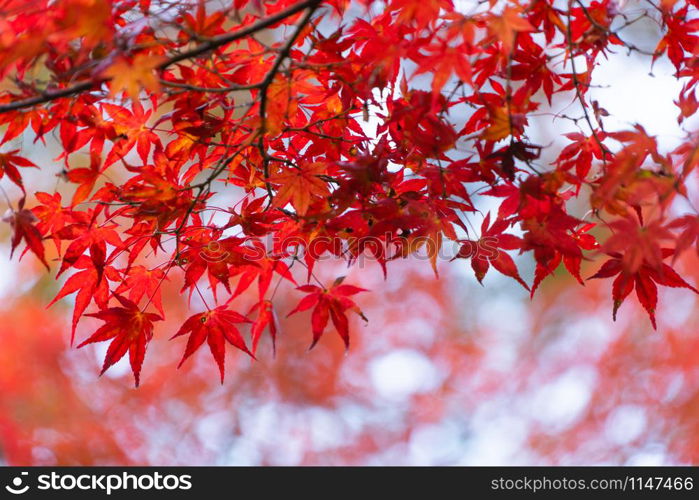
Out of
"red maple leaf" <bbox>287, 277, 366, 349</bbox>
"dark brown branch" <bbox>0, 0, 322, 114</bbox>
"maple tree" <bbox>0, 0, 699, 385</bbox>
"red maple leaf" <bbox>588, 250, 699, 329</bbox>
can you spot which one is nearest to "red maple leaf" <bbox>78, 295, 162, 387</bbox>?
"maple tree" <bbox>0, 0, 699, 385</bbox>

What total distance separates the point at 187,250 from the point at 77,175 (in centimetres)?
24

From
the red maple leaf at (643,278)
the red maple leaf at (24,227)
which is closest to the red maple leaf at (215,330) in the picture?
the red maple leaf at (24,227)

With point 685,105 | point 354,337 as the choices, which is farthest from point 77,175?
point 354,337

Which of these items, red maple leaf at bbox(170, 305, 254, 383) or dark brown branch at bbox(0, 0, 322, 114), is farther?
red maple leaf at bbox(170, 305, 254, 383)

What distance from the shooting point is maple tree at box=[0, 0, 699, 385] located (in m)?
0.85

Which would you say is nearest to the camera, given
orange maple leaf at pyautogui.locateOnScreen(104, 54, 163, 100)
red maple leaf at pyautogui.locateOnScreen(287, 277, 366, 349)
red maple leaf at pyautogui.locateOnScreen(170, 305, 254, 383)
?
orange maple leaf at pyautogui.locateOnScreen(104, 54, 163, 100)

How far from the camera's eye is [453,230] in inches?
41.3

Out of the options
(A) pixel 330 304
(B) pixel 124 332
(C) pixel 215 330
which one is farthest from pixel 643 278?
(B) pixel 124 332

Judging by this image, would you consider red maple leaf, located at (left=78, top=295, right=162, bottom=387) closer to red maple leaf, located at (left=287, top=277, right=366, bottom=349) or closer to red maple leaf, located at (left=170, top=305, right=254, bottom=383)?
red maple leaf, located at (left=170, top=305, right=254, bottom=383)

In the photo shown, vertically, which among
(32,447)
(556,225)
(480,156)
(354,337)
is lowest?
(556,225)

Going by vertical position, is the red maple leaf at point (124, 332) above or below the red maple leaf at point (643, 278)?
above

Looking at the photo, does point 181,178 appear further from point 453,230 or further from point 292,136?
point 453,230

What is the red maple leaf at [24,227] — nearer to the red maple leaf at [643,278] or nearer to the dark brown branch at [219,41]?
the dark brown branch at [219,41]

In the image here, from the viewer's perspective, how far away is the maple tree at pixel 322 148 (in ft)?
2.79
